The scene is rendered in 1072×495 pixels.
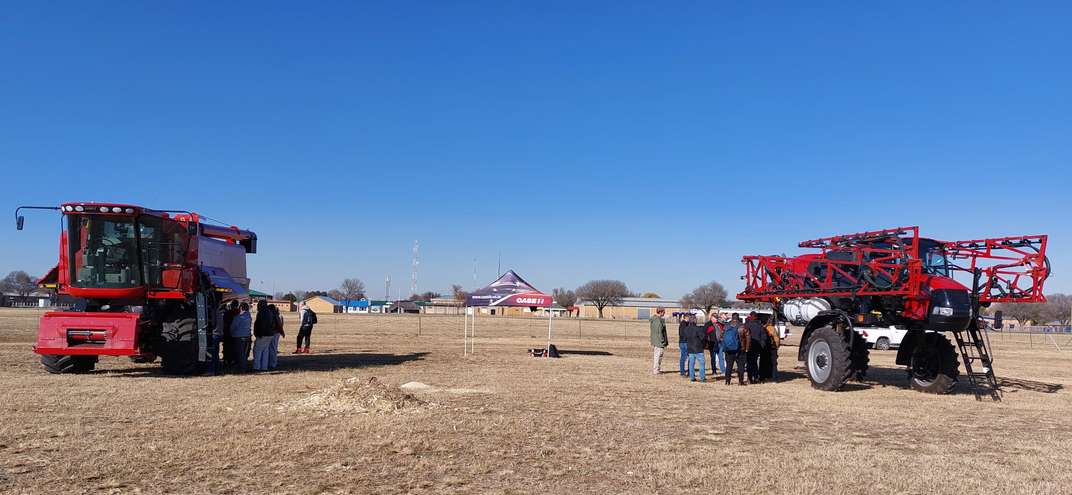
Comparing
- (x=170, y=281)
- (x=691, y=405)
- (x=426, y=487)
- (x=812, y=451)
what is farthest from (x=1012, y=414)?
(x=170, y=281)

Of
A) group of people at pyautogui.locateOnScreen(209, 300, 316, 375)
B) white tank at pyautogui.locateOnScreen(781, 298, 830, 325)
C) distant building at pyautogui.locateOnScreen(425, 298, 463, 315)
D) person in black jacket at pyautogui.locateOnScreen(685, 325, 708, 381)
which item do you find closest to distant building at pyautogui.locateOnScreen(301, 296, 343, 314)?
distant building at pyautogui.locateOnScreen(425, 298, 463, 315)

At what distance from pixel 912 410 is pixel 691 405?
3608mm

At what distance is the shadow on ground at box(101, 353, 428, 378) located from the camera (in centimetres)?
1631

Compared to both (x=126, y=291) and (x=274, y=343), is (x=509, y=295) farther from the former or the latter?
(x=126, y=291)

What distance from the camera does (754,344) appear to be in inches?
664

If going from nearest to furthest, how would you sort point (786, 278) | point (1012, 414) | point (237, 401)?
point (237, 401)
point (1012, 414)
point (786, 278)

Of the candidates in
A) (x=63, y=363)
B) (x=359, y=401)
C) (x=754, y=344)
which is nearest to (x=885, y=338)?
(x=754, y=344)

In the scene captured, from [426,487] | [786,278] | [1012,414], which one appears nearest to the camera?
[426,487]

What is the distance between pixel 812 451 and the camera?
873 cm

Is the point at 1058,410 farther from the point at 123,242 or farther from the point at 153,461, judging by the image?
the point at 123,242

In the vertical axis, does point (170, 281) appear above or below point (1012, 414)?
above

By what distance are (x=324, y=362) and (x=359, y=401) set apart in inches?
376

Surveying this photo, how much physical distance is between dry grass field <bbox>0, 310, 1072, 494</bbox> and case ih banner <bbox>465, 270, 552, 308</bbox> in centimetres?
830

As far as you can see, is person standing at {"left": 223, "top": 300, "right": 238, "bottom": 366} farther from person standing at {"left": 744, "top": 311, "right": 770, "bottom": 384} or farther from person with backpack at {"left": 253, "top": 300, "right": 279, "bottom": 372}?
person standing at {"left": 744, "top": 311, "right": 770, "bottom": 384}
